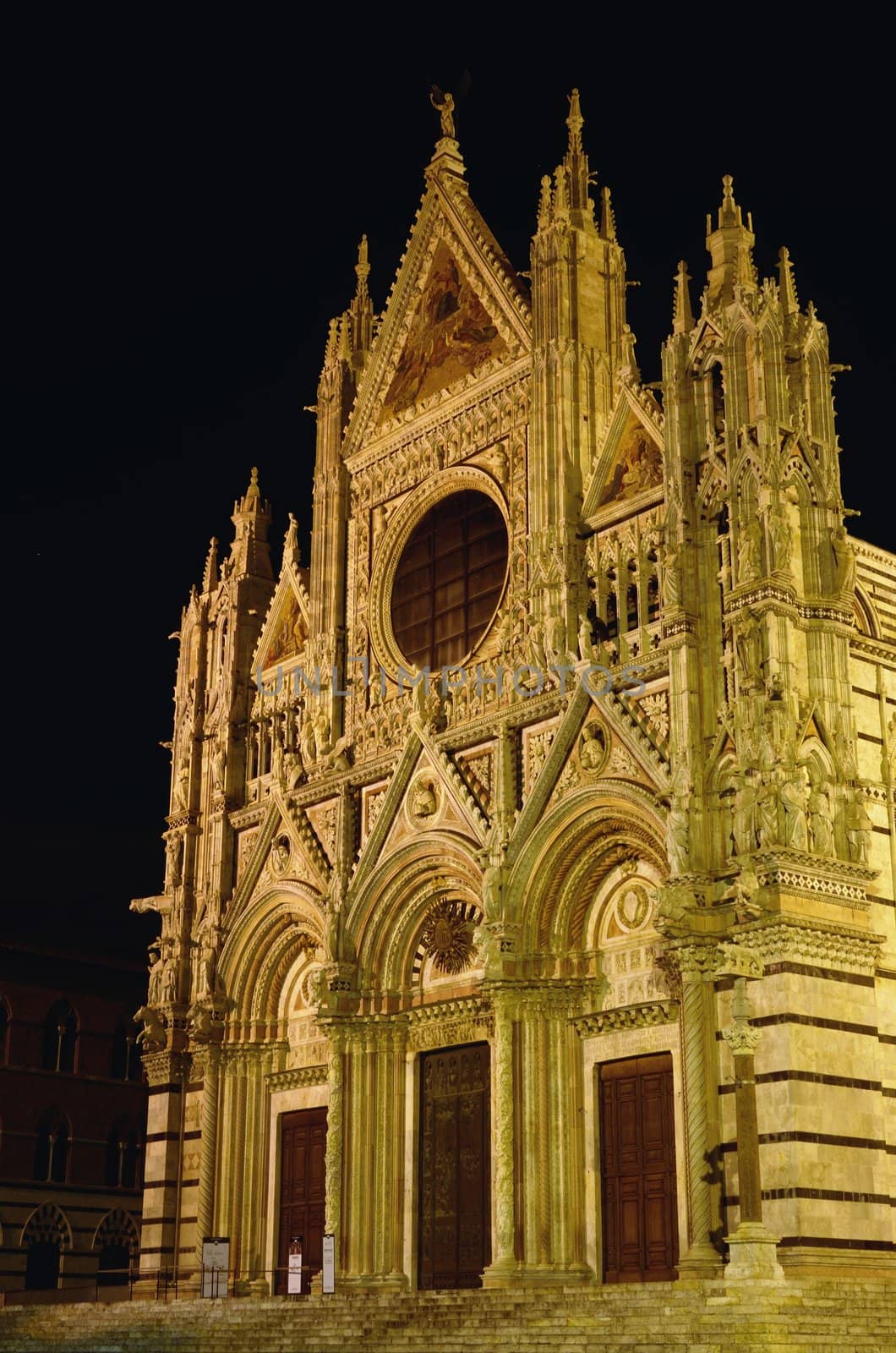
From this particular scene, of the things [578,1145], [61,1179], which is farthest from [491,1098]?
[61,1179]

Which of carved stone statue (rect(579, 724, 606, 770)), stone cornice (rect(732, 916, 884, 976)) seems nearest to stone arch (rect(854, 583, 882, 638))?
carved stone statue (rect(579, 724, 606, 770))

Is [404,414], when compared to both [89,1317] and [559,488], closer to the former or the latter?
[559,488]

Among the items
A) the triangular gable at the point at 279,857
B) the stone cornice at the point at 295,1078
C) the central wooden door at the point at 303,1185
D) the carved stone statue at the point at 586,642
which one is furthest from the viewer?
the triangular gable at the point at 279,857

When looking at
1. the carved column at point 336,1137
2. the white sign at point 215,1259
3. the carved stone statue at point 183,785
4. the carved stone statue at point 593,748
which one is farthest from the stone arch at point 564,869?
the carved stone statue at point 183,785

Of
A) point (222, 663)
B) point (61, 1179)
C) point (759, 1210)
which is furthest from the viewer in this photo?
point (61, 1179)

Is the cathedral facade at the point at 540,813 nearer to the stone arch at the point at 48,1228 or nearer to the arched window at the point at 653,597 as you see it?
the arched window at the point at 653,597

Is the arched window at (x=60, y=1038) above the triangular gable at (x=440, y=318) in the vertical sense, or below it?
below

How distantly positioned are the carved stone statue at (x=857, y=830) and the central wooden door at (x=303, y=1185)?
10.7 metres

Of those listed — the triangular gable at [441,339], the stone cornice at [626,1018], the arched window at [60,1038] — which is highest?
the triangular gable at [441,339]

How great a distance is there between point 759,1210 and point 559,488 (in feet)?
37.1

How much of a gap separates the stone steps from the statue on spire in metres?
20.0

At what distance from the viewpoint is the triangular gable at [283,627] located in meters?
31.7

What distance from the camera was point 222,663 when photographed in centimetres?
3281

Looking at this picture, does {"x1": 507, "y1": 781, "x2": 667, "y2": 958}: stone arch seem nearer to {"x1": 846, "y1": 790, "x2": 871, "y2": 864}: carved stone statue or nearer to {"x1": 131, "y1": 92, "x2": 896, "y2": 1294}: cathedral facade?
{"x1": 131, "y1": 92, "x2": 896, "y2": 1294}: cathedral facade
